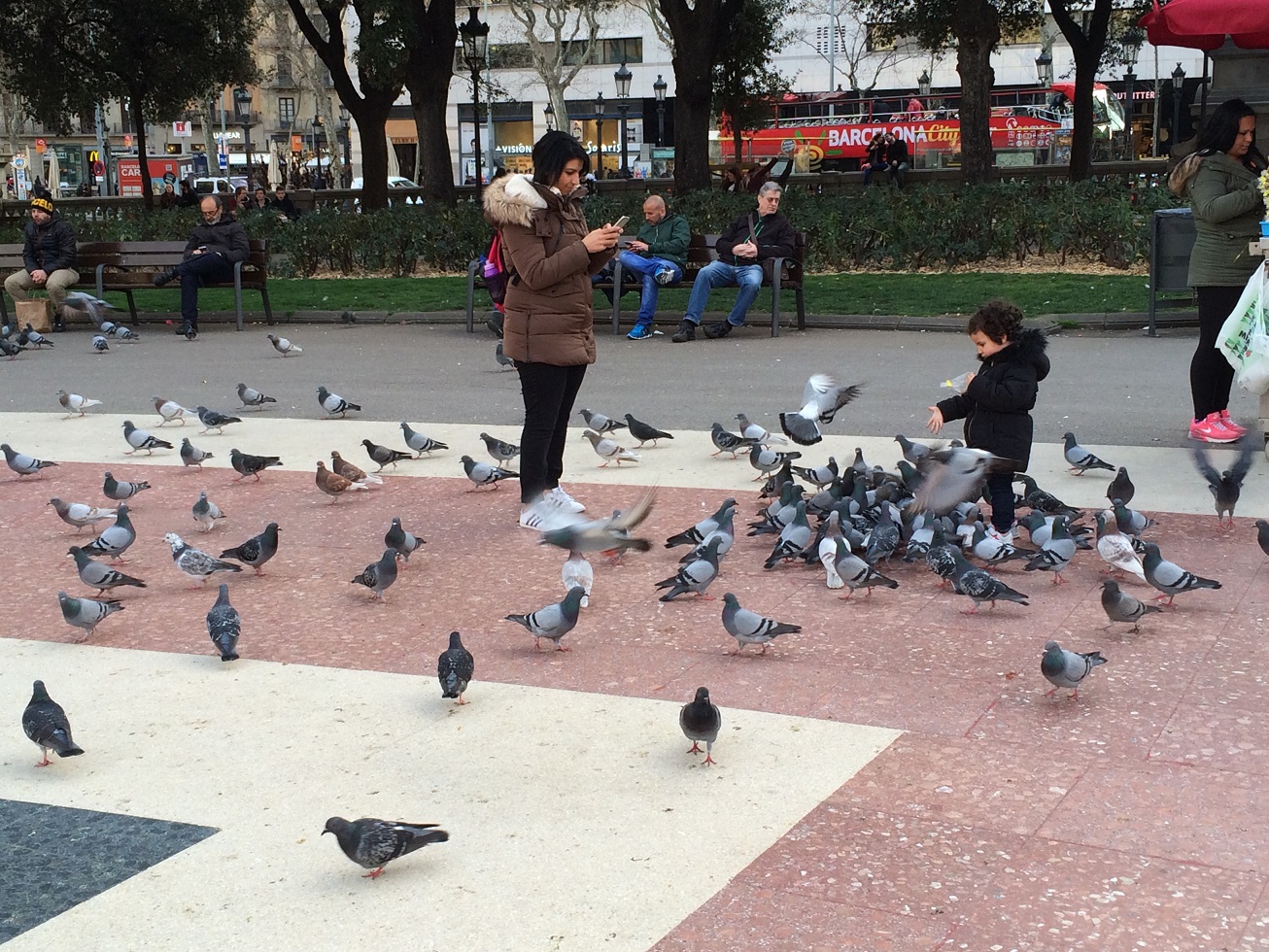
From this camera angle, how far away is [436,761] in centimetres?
453

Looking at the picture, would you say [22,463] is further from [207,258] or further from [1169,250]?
[1169,250]

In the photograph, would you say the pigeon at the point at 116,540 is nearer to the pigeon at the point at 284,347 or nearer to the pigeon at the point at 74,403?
the pigeon at the point at 74,403

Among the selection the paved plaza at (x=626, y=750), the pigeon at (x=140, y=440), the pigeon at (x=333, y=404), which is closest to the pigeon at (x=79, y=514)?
the paved plaza at (x=626, y=750)

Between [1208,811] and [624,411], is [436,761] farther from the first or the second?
[624,411]

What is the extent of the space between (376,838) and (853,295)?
45.4 ft

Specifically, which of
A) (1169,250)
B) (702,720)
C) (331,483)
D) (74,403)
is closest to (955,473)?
(702,720)

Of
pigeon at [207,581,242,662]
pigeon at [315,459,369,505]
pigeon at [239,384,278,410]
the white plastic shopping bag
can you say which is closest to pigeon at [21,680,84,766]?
pigeon at [207,581,242,662]

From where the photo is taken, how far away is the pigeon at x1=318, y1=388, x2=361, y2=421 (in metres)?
10.5

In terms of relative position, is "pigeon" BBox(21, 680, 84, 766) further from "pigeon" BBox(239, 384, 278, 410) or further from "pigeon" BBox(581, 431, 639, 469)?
"pigeon" BBox(239, 384, 278, 410)

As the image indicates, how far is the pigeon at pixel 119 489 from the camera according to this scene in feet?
26.6

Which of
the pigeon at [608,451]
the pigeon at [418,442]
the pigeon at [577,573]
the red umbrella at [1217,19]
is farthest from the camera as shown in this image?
the red umbrella at [1217,19]

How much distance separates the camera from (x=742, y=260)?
1481 cm

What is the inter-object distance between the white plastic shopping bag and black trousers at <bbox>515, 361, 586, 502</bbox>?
374cm

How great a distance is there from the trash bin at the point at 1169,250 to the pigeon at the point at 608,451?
6819 mm
